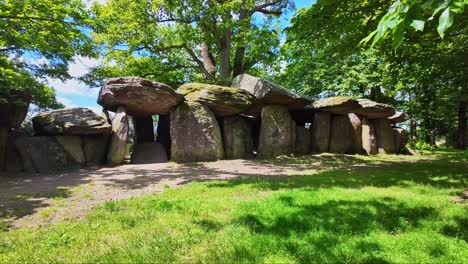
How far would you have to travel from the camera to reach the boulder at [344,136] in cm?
1479

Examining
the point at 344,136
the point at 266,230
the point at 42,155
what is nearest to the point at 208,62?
the point at 344,136

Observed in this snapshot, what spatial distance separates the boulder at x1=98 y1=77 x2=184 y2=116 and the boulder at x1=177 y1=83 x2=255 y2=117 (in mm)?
673

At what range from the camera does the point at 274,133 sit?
1330 cm

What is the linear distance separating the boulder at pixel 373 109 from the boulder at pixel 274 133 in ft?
12.6

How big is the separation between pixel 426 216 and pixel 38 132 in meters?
11.5

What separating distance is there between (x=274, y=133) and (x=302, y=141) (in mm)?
1992

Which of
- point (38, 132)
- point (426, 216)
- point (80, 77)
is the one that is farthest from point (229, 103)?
point (80, 77)

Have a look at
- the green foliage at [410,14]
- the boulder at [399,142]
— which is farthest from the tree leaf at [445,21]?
the boulder at [399,142]

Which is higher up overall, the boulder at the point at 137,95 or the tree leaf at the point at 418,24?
the boulder at the point at 137,95

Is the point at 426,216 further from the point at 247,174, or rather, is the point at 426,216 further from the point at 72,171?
the point at 72,171

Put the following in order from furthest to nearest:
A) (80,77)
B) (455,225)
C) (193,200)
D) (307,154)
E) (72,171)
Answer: (80,77)
(307,154)
(72,171)
(193,200)
(455,225)

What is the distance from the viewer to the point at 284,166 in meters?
10.7

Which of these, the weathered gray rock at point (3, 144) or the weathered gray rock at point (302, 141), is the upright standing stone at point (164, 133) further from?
the weathered gray rock at point (3, 144)

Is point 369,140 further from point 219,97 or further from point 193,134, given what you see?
point 193,134
